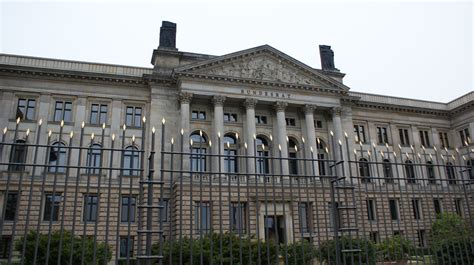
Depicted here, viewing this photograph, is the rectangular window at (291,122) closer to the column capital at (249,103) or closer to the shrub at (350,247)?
the column capital at (249,103)

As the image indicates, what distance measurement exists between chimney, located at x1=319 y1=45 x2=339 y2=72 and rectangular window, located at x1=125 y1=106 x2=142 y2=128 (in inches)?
883

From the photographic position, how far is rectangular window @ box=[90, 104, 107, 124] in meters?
35.0

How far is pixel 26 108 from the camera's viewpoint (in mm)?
33438

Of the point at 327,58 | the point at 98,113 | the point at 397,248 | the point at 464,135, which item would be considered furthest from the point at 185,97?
Answer: the point at 464,135

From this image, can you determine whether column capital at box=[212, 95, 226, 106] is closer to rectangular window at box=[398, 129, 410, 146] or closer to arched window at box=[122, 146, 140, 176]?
arched window at box=[122, 146, 140, 176]

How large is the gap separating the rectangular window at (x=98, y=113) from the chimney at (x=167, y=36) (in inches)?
333

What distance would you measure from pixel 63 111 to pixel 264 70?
19.4 m

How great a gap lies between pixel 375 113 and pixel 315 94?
970cm

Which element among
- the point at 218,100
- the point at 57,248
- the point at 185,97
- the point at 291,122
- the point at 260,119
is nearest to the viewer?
the point at 57,248

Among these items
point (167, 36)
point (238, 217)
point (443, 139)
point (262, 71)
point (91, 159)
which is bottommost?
point (238, 217)

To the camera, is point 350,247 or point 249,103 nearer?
point 350,247

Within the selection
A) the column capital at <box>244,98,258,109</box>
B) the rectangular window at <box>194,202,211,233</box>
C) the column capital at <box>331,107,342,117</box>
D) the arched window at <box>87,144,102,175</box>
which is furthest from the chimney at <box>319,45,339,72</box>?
the rectangular window at <box>194,202,211,233</box>

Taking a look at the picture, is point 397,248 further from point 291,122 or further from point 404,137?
point 404,137

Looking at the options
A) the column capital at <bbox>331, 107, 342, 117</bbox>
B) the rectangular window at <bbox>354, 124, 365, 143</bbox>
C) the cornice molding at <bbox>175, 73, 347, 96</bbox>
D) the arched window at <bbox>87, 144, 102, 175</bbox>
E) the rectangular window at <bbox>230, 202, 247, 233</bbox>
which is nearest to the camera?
the arched window at <bbox>87, 144, 102, 175</bbox>
